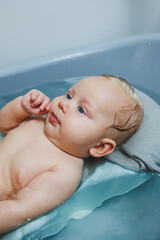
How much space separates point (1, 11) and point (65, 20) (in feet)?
1.03

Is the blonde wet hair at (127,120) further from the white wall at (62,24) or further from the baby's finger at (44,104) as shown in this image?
the white wall at (62,24)

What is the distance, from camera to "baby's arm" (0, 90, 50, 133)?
0.94 metres

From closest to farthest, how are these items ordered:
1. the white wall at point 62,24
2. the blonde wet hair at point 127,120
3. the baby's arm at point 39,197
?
the baby's arm at point 39,197 → the blonde wet hair at point 127,120 → the white wall at point 62,24

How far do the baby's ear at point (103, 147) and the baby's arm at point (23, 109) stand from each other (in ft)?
0.66

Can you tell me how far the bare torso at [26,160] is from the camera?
2.83 feet

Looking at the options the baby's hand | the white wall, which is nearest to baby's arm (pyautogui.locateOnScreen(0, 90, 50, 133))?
the baby's hand

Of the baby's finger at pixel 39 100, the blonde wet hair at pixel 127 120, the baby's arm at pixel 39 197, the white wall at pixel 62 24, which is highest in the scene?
the white wall at pixel 62 24

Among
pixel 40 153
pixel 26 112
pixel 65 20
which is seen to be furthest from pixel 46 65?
pixel 40 153

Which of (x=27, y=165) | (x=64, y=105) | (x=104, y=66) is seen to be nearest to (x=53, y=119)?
(x=64, y=105)

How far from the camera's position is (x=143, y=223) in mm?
897

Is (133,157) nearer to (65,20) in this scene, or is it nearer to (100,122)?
(100,122)

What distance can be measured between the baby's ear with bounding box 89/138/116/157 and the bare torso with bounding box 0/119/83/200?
0.06 m

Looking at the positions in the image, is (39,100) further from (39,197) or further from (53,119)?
(39,197)

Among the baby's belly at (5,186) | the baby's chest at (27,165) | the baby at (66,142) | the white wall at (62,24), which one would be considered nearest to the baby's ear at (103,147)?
the baby at (66,142)
